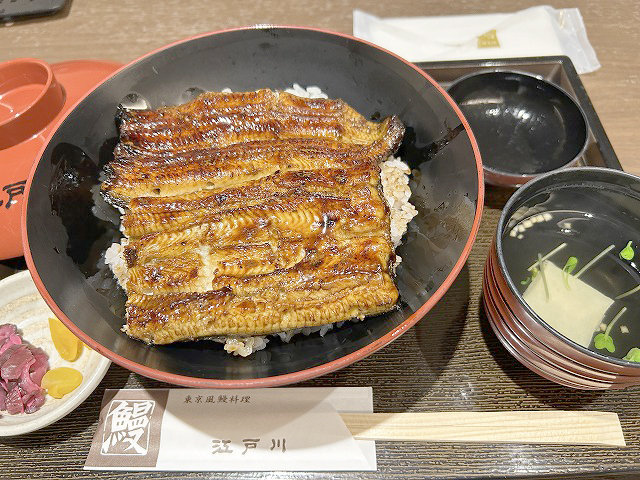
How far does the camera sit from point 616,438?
1.61 meters

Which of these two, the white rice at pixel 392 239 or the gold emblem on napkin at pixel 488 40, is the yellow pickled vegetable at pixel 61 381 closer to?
the white rice at pixel 392 239

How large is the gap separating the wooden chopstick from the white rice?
0.38 m

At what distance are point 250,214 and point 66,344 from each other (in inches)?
37.3

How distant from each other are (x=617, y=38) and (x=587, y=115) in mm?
1165

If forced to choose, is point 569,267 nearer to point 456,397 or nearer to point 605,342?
point 605,342

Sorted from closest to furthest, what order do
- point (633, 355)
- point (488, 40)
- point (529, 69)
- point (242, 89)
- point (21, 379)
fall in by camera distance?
point (633, 355)
point (21, 379)
point (242, 89)
point (529, 69)
point (488, 40)

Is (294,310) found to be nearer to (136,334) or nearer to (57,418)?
(136,334)

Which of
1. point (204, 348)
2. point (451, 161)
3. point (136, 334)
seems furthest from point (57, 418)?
point (451, 161)

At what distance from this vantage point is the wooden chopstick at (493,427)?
5.29 ft

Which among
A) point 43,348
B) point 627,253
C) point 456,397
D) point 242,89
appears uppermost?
point 242,89

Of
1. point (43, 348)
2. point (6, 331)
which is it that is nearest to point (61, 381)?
point (43, 348)

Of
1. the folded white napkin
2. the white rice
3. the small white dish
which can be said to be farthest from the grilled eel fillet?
the folded white napkin

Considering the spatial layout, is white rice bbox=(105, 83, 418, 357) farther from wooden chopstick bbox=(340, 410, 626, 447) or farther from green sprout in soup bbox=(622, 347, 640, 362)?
green sprout in soup bbox=(622, 347, 640, 362)

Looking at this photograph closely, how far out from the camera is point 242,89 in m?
2.36
